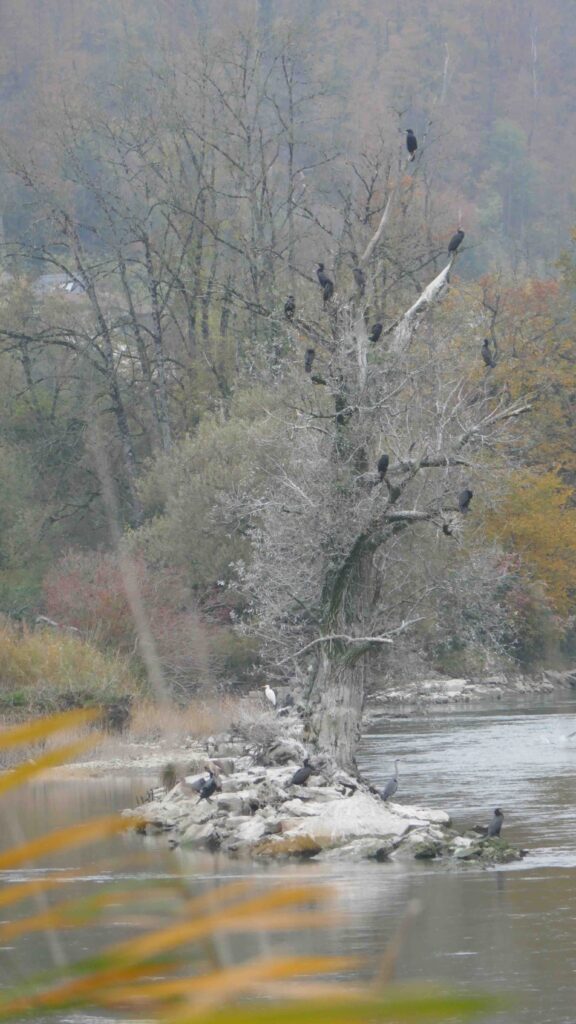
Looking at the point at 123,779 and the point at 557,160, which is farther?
the point at 557,160

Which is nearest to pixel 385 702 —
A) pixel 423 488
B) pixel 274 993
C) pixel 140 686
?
pixel 140 686

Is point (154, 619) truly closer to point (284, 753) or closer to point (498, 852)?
point (284, 753)

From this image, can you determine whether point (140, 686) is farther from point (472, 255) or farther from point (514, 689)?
point (472, 255)

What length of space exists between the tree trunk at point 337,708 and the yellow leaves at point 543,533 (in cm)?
2853

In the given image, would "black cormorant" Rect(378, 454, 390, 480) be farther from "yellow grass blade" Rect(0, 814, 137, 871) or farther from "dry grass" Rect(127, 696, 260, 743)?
"yellow grass blade" Rect(0, 814, 137, 871)

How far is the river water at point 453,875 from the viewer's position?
525 centimetres

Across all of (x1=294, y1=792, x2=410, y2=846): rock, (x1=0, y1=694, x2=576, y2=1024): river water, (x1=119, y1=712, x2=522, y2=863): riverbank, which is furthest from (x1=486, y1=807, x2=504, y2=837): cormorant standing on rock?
(x1=294, y1=792, x2=410, y2=846): rock

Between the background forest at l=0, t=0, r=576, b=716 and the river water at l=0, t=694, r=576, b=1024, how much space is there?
2.02 m

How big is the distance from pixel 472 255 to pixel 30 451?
165 feet

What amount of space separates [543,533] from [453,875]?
36.3m

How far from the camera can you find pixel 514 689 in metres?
44.9

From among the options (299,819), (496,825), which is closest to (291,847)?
(299,819)

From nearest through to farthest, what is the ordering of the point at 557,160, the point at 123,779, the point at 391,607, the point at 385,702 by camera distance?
the point at 391,607
the point at 123,779
the point at 385,702
the point at 557,160

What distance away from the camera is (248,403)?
42594mm
